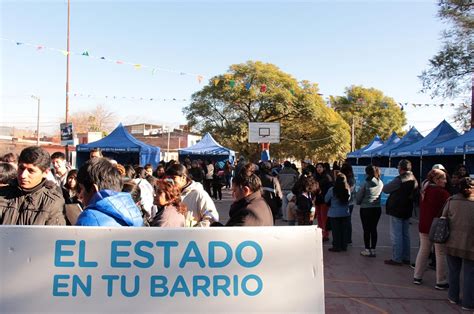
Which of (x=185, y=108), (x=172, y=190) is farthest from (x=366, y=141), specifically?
(x=172, y=190)

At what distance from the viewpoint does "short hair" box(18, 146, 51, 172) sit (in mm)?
2879

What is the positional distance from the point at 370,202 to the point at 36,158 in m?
5.51

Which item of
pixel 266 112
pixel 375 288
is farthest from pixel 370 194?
pixel 266 112

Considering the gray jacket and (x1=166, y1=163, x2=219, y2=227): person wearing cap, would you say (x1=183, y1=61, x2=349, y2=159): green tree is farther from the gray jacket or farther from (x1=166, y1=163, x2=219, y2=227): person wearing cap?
(x1=166, y1=163, x2=219, y2=227): person wearing cap

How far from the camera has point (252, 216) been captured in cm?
318

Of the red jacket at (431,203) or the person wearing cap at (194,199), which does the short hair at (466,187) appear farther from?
the person wearing cap at (194,199)

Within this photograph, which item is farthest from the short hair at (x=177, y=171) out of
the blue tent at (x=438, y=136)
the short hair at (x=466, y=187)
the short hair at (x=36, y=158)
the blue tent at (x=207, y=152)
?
the blue tent at (x=207, y=152)

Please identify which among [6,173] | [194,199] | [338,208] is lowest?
[338,208]

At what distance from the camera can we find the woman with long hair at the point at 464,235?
14.4ft

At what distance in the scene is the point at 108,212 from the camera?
2.16m

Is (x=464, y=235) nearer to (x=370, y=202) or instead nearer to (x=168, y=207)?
(x=370, y=202)

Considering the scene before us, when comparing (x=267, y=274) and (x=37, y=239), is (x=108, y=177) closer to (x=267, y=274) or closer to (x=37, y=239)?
(x=37, y=239)

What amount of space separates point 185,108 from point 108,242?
32.6 m

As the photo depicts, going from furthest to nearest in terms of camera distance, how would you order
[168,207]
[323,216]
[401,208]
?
[323,216], [401,208], [168,207]
